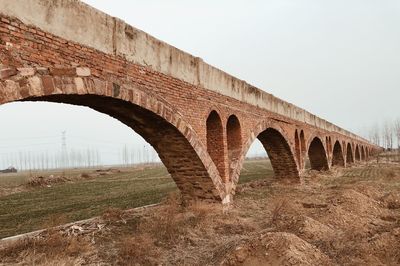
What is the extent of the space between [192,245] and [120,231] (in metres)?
2.07

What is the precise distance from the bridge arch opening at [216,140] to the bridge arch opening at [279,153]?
232 inches

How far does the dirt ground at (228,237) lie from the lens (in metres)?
5.57

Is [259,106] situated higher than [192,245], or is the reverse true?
[259,106]

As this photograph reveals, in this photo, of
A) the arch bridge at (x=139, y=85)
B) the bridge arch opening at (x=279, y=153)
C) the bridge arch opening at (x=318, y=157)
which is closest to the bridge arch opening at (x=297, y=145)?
the bridge arch opening at (x=279, y=153)

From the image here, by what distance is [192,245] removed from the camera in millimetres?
7379

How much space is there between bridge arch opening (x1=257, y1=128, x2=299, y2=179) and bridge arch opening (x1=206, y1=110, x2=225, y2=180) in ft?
19.4

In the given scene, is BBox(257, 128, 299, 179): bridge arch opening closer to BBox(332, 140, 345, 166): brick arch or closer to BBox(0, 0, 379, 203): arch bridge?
BBox(0, 0, 379, 203): arch bridge

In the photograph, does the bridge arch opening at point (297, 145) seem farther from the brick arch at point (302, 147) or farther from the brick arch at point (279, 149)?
the brick arch at point (279, 149)

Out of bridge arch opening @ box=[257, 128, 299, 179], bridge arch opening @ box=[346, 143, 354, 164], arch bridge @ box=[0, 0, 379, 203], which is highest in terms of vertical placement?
arch bridge @ box=[0, 0, 379, 203]

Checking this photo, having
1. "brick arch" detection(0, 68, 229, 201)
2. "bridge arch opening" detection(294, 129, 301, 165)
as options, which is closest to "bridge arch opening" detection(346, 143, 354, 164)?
"bridge arch opening" detection(294, 129, 301, 165)

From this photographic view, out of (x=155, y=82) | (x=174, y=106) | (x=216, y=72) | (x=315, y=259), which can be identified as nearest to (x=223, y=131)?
(x=216, y=72)

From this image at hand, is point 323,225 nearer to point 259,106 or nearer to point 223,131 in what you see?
point 223,131

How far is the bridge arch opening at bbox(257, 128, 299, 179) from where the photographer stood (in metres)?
17.2

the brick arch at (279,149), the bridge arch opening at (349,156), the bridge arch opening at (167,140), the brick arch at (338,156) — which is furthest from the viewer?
the bridge arch opening at (349,156)
